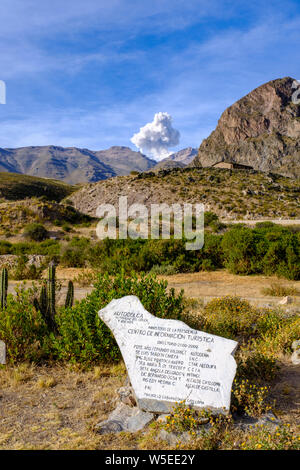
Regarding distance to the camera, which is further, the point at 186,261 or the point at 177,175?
the point at 177,175

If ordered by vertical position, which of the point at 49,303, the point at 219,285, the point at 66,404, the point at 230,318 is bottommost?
the point at 66,404

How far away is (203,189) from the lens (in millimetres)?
47625

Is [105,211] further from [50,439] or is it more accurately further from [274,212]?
[50,439]

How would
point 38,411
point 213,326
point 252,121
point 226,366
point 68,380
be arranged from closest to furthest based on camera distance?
point 226,366 < point 38,411 < point 68,380 < point 213,326 < point 252,121

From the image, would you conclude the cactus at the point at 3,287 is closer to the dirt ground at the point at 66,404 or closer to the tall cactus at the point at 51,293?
the tall cactus at the point at 51,293

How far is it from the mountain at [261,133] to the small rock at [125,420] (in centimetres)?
12465

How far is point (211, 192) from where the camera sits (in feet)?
153

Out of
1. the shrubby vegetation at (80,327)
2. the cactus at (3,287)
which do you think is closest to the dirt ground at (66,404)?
the shrubby vegetation at (80,327)

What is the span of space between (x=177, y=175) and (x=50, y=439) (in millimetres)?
51490

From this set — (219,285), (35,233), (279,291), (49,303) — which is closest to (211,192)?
(35,233)

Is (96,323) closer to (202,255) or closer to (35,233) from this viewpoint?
(202,255)

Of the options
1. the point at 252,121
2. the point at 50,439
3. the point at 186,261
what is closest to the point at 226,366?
the point at 50,439

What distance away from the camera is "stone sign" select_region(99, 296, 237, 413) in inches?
157

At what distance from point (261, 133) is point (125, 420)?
515ft
